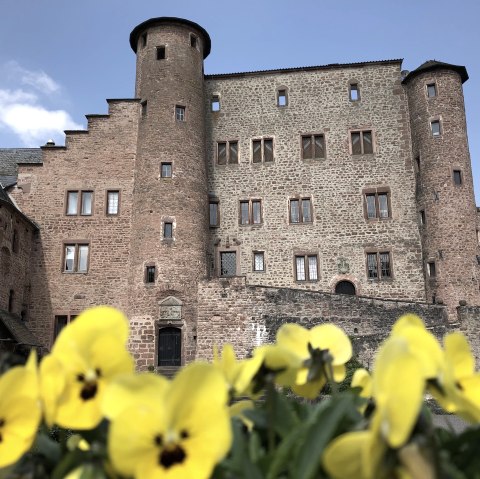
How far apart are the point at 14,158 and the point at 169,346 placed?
16203 millimetres

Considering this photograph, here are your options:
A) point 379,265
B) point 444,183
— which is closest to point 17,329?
point 379,265

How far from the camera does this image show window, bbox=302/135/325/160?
3048cm

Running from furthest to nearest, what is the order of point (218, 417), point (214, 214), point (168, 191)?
point (214, 214)
point (168, 191)
point (218, 417)

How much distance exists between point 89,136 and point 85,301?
8881mm

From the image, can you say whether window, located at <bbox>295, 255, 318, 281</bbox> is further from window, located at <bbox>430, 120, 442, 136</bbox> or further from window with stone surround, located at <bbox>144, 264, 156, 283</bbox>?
window, located at <bbox>430, 120, 442, 136</bbox>

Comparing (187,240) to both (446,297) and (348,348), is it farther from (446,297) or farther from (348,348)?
(348,348)

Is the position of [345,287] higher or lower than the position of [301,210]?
lower

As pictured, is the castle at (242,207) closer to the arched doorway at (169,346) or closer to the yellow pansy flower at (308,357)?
the arched doorway at (169,346)

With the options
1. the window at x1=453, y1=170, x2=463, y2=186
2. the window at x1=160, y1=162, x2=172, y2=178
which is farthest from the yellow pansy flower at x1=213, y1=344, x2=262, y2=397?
the window at x1=453, y1=170, x2=463, y2=186

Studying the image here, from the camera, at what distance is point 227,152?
3062 centimetres

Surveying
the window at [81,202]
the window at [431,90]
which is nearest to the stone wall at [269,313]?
the window at [81,202]

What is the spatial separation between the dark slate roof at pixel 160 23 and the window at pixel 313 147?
24.7ft

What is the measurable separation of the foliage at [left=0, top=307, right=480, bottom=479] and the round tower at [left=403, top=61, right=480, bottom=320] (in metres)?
25.9

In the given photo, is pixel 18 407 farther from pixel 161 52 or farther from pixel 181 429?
pixel 161 52
